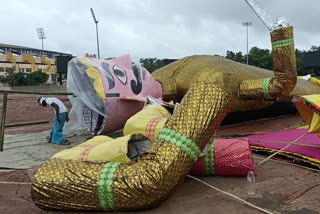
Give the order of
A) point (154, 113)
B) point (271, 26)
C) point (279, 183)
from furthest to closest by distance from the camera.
A: point (271, 26) < point (154, 113) < point (279, 183)

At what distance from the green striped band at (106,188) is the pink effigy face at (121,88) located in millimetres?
3113

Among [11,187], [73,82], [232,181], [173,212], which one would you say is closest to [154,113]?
[232,181]

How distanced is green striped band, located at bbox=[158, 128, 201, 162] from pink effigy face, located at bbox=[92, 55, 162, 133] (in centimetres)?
311

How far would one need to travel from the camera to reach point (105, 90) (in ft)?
16.7

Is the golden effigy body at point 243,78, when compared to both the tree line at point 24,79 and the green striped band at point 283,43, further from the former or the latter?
the tree line at point 24,79

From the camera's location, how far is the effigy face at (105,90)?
520 cm

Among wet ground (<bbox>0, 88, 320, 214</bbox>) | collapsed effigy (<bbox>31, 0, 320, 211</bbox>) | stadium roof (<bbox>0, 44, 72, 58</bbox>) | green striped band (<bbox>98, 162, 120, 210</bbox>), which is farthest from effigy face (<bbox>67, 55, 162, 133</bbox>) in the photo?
stadium roof (<bbox>0, 44, 72, 58</bbox>)

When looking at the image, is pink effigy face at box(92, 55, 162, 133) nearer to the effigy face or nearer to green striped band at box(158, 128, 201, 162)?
the effigy face

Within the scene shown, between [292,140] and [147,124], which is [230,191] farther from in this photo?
[292,140]

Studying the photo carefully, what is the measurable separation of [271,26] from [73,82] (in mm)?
3505

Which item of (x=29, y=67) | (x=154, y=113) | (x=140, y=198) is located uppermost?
(x=29, y=67)

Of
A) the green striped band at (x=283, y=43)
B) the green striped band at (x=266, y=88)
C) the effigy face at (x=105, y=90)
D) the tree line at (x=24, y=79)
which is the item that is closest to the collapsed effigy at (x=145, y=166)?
the effigy face at (x=105, y=90)

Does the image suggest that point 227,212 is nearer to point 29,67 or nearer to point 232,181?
point 232,181

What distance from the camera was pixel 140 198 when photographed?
A: 2.05 m
